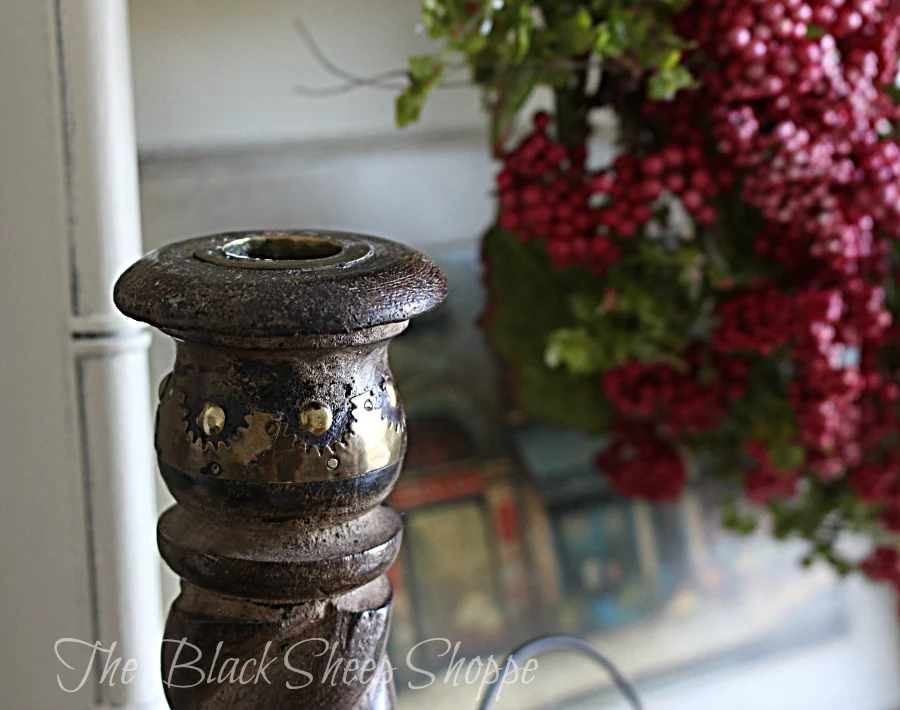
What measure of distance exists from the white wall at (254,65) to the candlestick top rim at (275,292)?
374mm

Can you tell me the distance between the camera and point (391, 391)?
496mm

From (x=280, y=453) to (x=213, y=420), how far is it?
4 centimetres

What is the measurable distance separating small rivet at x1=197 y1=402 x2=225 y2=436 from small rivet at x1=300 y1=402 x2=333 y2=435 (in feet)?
0.12

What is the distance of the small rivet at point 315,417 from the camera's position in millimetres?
A: 453

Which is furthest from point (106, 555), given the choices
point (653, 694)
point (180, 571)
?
point (653, 694)

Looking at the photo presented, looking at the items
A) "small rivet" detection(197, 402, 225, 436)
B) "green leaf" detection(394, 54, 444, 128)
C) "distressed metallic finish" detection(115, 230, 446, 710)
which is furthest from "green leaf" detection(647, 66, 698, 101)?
"small rivet" detection(197, 402, 225, 436)

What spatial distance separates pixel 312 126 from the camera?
35.1 inches

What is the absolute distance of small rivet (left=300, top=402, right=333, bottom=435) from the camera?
0.45 meters

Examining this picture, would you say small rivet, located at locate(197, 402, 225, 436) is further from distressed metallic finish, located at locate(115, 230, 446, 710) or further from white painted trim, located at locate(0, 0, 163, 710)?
white painted trim, located at locate(0, 0, 163, 710)

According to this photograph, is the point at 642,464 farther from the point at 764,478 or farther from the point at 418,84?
the point at 418,84

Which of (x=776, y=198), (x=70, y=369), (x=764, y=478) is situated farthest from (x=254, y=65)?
(x=764, y=478)

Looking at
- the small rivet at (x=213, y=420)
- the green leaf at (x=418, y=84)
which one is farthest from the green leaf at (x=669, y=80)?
the small rivet at (x=213, y=420)

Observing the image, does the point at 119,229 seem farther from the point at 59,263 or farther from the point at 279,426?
the point at 279,426

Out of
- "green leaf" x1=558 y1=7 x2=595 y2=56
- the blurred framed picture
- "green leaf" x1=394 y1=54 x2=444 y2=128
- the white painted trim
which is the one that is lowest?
the blurred framed picture
